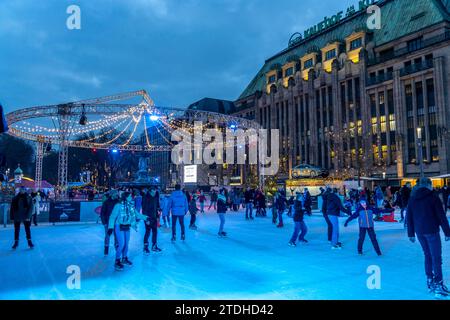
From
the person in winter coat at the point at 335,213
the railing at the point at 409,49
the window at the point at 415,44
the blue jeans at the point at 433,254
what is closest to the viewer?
the blue jeans at the point at 433,254

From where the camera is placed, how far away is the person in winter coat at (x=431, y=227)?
520 centimetres

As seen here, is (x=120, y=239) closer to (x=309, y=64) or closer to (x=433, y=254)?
(x=433, y=254)

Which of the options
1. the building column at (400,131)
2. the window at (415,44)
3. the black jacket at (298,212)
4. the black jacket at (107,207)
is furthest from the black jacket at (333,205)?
the window at (415,44)

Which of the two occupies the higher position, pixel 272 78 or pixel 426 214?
pixel 272 78

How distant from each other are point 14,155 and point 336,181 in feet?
188

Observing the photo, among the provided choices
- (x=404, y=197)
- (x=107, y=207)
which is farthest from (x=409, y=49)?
(x=107, y=207)

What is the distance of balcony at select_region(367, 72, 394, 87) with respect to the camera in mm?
41375

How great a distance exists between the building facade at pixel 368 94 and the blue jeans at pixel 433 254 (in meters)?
31.4

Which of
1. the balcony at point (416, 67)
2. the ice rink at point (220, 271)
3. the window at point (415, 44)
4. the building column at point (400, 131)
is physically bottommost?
the ice rink at point (220, 271)

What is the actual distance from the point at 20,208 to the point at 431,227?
9.49m

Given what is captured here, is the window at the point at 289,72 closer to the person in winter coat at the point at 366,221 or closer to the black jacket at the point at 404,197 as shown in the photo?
the black jacket at the point at 404,197

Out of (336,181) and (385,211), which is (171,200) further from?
(336,181)

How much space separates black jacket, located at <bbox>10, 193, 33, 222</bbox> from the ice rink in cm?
90

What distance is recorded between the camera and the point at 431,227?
17.4 feet
